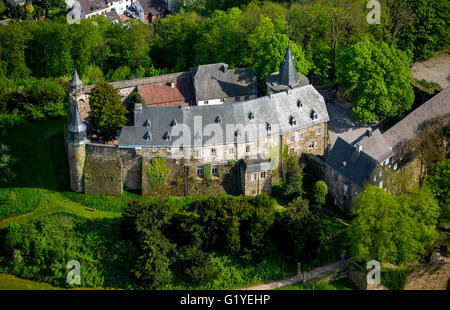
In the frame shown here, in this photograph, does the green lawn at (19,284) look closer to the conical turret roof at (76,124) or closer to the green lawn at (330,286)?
the conical turret roof at (76,124)

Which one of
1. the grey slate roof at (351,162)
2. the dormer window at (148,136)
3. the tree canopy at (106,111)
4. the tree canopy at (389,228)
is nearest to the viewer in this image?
the tree canopy at (389,228)

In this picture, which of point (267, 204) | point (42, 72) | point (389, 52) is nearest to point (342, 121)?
point (389, 52)

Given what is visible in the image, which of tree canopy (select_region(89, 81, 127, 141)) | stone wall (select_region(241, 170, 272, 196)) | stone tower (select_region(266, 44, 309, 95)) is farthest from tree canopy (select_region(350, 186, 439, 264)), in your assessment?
tree canopy (select_region(89, 81, 127, 141))

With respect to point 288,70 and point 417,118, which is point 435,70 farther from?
point 288,70

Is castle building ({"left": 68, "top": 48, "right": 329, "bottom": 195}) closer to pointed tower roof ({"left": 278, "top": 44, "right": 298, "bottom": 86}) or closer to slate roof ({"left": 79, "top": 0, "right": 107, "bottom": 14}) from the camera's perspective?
pointed tower roof ({"left": 278, "top": 44, "right": 298, "bottom": 86})

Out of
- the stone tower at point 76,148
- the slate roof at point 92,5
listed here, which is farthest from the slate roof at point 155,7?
the stone tower at point 76,148

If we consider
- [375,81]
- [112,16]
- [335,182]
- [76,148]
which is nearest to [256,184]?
[335,182]
